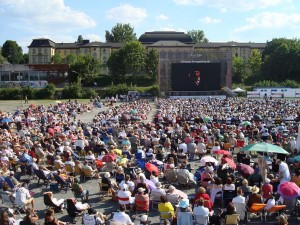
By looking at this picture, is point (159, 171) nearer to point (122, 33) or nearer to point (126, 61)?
point (126, 61)

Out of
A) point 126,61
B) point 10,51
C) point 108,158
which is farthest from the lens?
point 10,51

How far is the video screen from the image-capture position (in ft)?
208

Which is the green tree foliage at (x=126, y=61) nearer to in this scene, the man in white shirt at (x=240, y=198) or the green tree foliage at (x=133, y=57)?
the green tree foliage at (x=133, y=57)

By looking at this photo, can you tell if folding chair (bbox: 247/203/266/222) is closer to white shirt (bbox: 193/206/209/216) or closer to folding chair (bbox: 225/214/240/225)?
folding chair (bbox: 225/214/240/225)

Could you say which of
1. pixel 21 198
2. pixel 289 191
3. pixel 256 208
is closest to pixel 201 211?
pixel 256 208

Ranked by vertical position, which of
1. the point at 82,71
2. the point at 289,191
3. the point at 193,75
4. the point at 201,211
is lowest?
the point at 201,211

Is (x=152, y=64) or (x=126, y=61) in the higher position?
(x=126, y=61)

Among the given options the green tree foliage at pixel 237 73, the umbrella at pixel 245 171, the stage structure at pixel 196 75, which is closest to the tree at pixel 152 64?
the green tree foliage at pixel 237 73

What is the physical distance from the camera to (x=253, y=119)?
1109 inches

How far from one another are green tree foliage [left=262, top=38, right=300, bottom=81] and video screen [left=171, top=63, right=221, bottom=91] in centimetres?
2924

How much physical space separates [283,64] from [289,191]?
81.7 m

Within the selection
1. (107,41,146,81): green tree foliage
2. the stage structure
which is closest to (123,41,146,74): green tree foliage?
(107,41,146,81): green tree foliage

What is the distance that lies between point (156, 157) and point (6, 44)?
Result: 4768 inches

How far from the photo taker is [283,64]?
289 feet
